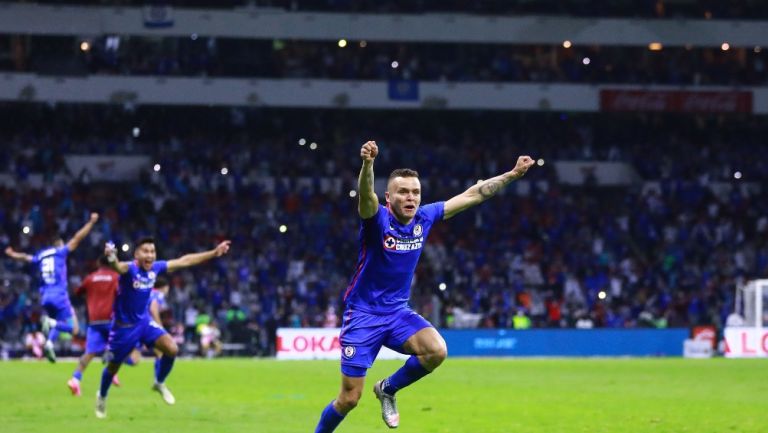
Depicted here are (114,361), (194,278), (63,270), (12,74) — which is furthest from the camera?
(12,74)

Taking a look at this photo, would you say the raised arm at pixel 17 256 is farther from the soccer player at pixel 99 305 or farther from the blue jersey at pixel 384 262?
the blue jersey at pixel 384 262

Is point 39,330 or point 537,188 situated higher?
point 537,188

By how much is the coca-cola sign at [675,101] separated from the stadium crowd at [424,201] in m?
2.22

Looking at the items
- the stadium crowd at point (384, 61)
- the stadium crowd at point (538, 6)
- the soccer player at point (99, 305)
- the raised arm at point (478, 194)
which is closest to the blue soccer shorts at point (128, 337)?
the soccer player at point (99, 305)

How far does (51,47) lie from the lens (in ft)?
175

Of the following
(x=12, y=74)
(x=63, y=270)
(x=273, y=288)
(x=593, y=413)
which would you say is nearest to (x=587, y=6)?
(x=273, y=288)

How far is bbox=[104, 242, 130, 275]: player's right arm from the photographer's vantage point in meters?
15.8

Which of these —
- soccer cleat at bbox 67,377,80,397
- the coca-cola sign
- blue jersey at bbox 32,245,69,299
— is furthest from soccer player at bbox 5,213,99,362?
the coca-cola sign

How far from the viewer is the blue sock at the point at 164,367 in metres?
19.0

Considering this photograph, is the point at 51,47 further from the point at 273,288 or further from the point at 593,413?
the point at 593,413

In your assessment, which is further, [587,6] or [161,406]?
[587,6]

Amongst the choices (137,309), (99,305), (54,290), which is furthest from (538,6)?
(137,309)

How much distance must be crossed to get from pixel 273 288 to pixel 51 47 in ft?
50.2

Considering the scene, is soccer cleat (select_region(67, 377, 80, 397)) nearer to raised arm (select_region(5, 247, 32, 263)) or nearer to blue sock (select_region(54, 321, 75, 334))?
raised arm (select_region(5, 247, 32, 263))
